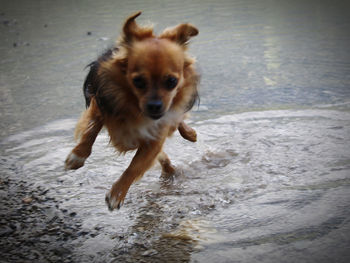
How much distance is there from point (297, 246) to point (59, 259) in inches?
55.5

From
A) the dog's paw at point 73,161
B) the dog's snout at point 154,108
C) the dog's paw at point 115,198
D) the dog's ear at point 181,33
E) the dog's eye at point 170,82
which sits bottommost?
the dog's paw at point 115,198

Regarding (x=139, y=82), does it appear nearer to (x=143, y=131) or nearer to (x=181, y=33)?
(x=143, y=131)

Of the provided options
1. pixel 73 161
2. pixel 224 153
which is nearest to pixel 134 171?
pixel 73 161

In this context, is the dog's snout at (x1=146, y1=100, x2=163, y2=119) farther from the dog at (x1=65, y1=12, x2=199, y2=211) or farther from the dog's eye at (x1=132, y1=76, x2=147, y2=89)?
the dog's eye at (x1=132, y1=76, x2=147, y2=89)

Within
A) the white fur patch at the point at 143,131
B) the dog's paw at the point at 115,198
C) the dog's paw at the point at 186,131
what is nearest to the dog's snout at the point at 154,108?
the white fur patch at the point at 143,131

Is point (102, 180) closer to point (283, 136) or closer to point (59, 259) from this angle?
point (59, 259)

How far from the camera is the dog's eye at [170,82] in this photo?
8.14 feet

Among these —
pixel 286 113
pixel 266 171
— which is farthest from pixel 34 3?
pixel 266 171

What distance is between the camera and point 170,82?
250 centimetres

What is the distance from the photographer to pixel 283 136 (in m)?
4.00

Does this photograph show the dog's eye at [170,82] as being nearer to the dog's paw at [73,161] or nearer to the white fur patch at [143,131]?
the white fur patch at [143,131]

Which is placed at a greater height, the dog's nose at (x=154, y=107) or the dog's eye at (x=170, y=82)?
the dog's eye at (x=170, y=82)

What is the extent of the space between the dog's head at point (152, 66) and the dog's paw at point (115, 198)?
1.87 ft

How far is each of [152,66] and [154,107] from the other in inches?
10.0
